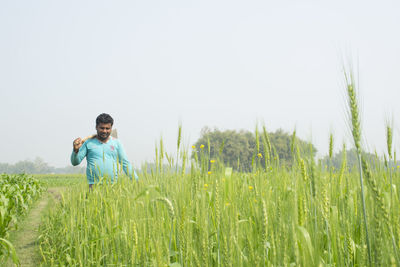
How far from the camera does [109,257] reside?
2.20 metres

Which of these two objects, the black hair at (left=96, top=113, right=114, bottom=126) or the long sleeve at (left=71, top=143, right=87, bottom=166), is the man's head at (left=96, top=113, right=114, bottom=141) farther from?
the long sleeve at (left=71, top=143, right=87, bottom=166)

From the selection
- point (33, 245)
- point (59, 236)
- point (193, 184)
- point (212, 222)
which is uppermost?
point (193, 184)

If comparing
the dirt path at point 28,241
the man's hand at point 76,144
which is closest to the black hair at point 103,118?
the man's hand at point 76,144

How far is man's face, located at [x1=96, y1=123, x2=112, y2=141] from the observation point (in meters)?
5.37

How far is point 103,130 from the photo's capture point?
538 cm

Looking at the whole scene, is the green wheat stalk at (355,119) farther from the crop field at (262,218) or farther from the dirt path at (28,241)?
the dirt path at (28,241)

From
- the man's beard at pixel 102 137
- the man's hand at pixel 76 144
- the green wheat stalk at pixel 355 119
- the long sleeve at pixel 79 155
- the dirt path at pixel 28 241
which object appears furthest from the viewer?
the man's beard at pixel 102 137

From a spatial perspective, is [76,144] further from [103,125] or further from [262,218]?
[262,218]

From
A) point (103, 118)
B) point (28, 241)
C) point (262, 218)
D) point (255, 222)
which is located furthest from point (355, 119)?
point (28, 241)

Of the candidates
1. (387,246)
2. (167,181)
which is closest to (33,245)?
(167,181)

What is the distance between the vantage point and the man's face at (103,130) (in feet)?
17.6

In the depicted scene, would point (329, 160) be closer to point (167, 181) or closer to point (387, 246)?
point (387, 246)

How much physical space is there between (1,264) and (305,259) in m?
4.48

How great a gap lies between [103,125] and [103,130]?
3.3 inches
